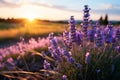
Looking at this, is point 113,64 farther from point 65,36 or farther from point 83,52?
point 65,36

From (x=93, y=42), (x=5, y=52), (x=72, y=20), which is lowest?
(x=5, y=52)

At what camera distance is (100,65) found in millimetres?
5223

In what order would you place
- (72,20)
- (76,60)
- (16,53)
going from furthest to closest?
(16,53), (76,60), (72,20)

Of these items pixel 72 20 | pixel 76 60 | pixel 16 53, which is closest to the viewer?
pixel 72 20

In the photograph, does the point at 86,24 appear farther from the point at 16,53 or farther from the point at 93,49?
the point at 16,53

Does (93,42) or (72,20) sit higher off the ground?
(72,20)

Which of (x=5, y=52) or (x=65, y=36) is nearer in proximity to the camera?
(x=65, y=36)

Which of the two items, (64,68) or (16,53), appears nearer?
(64,68)

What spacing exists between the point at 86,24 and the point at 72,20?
0.81 feet

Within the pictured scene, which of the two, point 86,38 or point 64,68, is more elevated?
point 86,38

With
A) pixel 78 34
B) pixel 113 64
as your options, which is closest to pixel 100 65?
pixel 113 64

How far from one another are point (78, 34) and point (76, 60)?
384mm

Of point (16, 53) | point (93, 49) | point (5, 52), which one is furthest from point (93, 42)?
point (5, 52)

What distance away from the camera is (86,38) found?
522 centimetres
